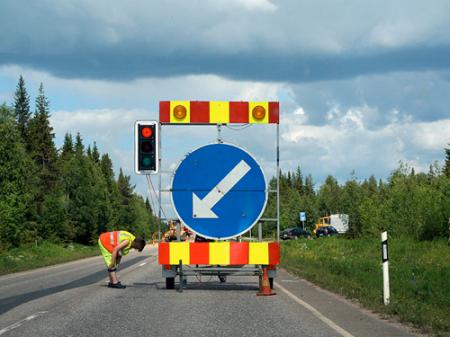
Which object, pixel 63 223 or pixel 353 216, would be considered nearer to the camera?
pixel 353 216

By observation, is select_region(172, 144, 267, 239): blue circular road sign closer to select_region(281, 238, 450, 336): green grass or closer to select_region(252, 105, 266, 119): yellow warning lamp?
select_region(252, 105, 266, 119): yellow warning lamp

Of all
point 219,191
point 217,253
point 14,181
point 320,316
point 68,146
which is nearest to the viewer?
point 320,316

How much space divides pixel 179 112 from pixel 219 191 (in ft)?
5.56

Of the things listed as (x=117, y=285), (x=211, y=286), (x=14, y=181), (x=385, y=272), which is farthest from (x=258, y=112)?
(x=14, y=181)

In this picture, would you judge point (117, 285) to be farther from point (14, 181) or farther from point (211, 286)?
point (14, 181)

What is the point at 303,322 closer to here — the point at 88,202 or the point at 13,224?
the point at 13,224

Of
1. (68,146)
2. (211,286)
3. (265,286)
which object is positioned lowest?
(211,286)

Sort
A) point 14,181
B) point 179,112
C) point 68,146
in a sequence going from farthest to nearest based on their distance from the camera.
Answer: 1. point 68,146
2. point 14,181
3. point 179,112

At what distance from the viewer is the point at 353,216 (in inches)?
1869

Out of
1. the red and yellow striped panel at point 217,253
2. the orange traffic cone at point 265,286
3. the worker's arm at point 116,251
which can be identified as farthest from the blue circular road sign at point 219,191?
the worker's arm at point 116,251

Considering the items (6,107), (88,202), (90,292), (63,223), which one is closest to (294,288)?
(90,292)

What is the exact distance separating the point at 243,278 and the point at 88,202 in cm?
6676

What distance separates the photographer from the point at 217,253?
13906 mm

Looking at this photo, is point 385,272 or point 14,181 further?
point 14,181
